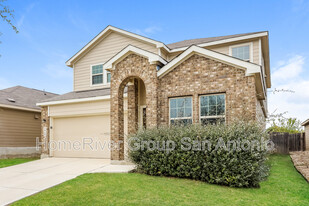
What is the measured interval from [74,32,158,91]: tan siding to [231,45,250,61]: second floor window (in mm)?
5720

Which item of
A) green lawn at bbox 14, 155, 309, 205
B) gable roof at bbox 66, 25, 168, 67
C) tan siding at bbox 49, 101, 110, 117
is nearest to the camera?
green lawn at bbox 14, 155, 309, 205

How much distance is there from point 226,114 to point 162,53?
20.1 feet

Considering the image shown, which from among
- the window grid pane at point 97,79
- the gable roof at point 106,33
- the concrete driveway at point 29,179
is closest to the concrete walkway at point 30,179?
the concrete driveway at point 29,179

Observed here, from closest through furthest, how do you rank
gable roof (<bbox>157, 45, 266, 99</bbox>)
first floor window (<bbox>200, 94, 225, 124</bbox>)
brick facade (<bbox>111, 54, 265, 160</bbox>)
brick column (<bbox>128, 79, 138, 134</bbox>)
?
gable roof (<bbox>157, 45, 266, 99</bbox>)
brick facade (<bbox>111, 54, 265, 160</bbox>)
first floor window (<bbox>200, 94, 225, 124</bbox>)
brick column (<bbox>128, 79, 138, 134</bbox>)

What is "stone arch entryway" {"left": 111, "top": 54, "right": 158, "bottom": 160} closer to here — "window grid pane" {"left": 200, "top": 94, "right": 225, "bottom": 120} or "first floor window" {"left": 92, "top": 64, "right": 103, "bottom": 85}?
"window grid pane" {"left": 200, "top": 94, "right": 225, "bottom": 120}

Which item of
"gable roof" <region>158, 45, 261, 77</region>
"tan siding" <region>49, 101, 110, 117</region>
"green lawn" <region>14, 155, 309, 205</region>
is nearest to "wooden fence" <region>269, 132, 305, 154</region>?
"green lawn" <region>14, 155, 309, 205</region>

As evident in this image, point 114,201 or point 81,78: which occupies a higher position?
point 81,78

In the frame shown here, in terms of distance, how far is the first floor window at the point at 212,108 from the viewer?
8.30 m

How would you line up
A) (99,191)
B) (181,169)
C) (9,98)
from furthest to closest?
1. (9,98)
2. (181,169)
3. (99,191)

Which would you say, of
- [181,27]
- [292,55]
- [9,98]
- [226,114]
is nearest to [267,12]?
[292,55]

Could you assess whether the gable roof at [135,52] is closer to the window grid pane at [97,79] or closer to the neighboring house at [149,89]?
the neighboring house at [149,89]

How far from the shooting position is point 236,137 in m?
6.35

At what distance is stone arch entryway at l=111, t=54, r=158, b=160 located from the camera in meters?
9.09

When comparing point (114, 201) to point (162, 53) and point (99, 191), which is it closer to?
point (99, 191)
